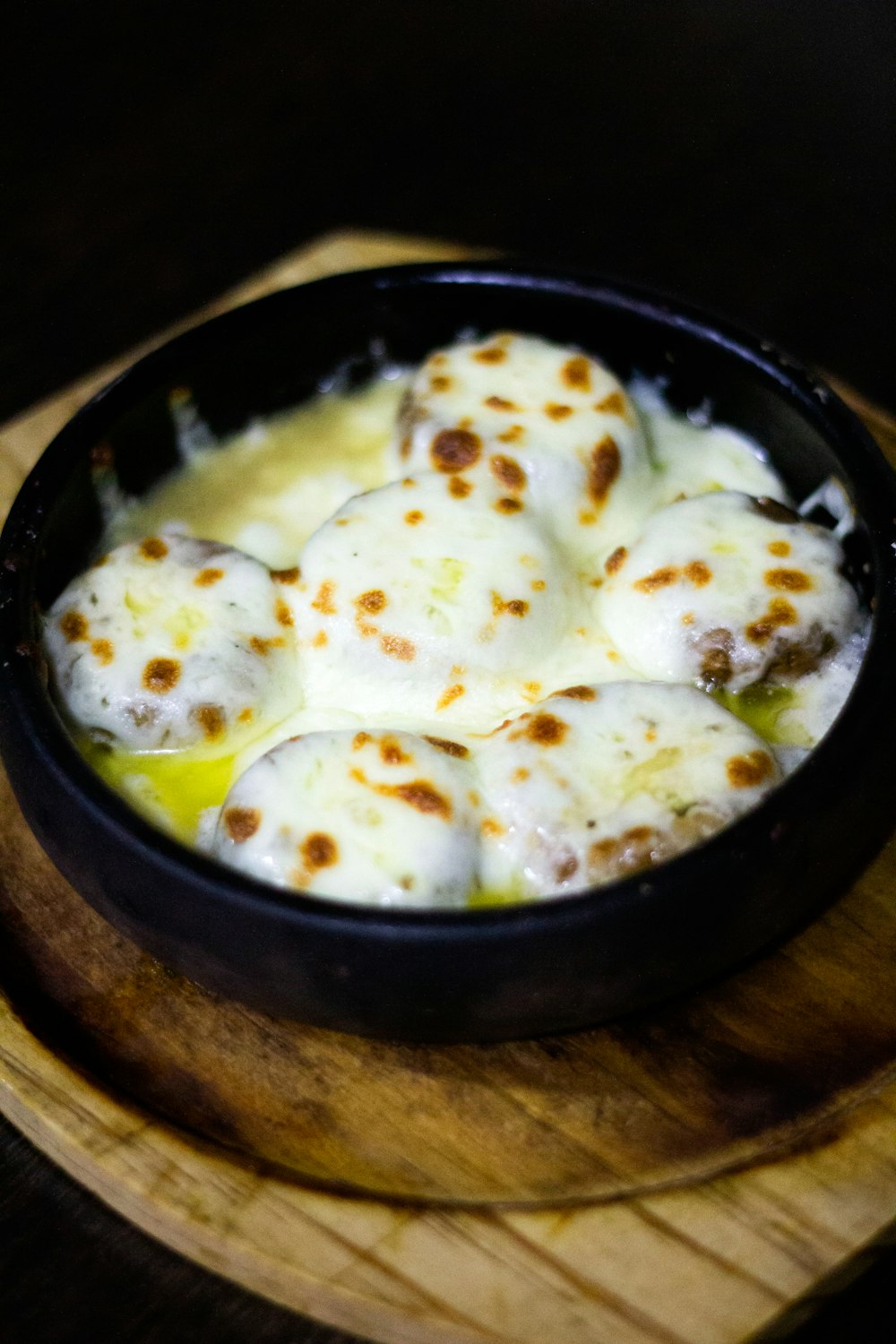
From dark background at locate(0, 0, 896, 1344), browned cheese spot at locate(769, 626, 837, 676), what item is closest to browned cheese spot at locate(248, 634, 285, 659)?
browned cheese spot at locate(769, 626, 837, 676)

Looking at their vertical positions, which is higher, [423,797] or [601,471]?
[601,471]

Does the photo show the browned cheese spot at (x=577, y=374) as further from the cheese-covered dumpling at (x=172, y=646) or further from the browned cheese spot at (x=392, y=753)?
the browned cheese spot at (x=392, y=753)

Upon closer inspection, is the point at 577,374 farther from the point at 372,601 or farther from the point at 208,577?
the point at 208,577

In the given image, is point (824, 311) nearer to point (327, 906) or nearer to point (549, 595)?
point (549, 595)

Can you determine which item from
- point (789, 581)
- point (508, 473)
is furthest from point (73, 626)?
point (789, 581)

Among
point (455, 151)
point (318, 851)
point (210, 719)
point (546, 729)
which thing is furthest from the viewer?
point (455, 151)

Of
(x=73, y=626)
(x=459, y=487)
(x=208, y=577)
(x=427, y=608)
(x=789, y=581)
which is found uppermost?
(x=789, y=581)

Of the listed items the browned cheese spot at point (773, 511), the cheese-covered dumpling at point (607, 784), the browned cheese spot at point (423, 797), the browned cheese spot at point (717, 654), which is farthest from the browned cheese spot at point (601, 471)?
the browned cheese spot at point (423, 797)
